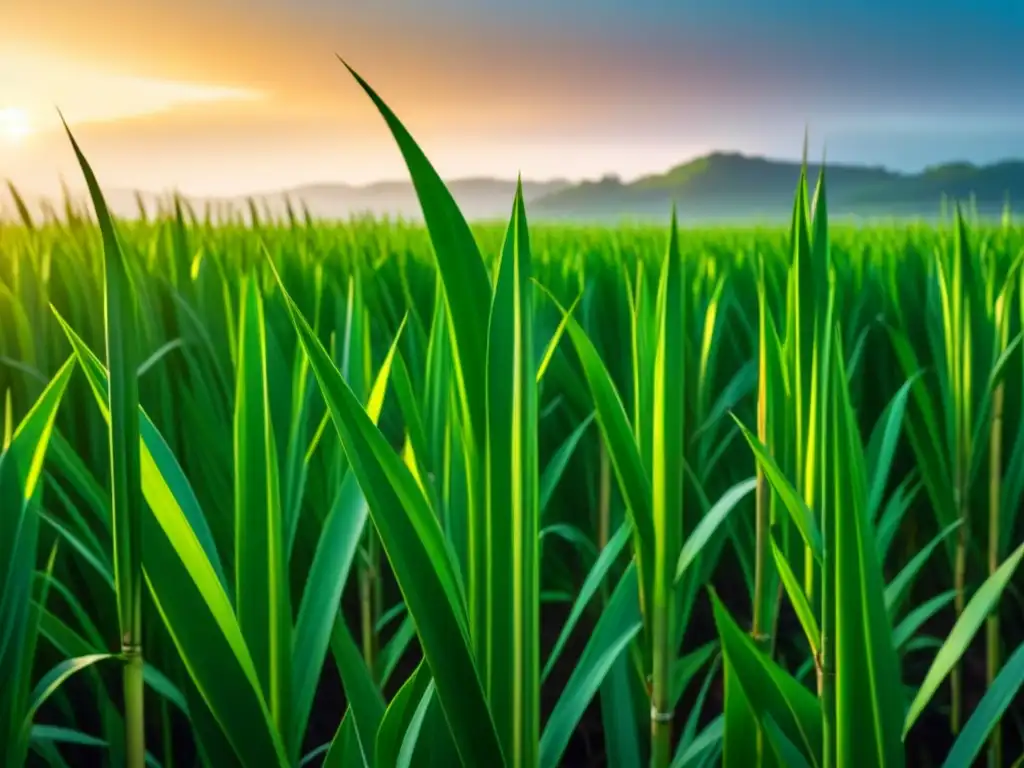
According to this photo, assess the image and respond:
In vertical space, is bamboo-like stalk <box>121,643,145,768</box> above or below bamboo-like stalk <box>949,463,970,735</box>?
above

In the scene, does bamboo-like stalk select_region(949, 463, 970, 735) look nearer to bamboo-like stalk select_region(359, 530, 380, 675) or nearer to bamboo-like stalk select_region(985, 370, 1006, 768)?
bamboo-like stalk select_region(985, 370, 1006, 768)

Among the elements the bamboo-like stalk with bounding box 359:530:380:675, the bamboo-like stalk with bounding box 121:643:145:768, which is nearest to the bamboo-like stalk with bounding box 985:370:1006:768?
the bamboo-like stalk with bounding box 359:530:380:675

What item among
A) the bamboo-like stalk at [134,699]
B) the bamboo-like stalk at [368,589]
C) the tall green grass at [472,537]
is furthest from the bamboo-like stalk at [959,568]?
the bamboo-like stalk at [134,699]

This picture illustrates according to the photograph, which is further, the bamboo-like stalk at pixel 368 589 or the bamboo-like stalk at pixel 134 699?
the bamboo-like stalk at pixel 368 589

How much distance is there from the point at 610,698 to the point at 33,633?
38 centimetres

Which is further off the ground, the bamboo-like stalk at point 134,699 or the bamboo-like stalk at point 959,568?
the bamboo-like stalk at point 134,699

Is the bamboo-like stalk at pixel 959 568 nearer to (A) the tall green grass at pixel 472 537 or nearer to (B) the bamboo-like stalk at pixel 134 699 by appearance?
(A) the tall green grass at pixel 472 537

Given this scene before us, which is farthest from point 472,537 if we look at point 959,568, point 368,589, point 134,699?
point 959,568

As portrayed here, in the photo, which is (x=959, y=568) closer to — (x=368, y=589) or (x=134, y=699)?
(x=368, y=589)

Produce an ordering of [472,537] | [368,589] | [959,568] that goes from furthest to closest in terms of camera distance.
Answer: [959,568] < [368,589] < [472,537]

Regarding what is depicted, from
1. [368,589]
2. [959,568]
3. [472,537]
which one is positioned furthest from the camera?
[959,568]

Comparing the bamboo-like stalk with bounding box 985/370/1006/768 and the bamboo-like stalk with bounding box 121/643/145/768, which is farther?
the bamboo-like stalk with bounding box 985/370/1006/768

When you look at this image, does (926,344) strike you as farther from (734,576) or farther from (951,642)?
(951,642)

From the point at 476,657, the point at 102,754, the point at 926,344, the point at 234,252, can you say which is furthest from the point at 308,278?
the point at 476,657
